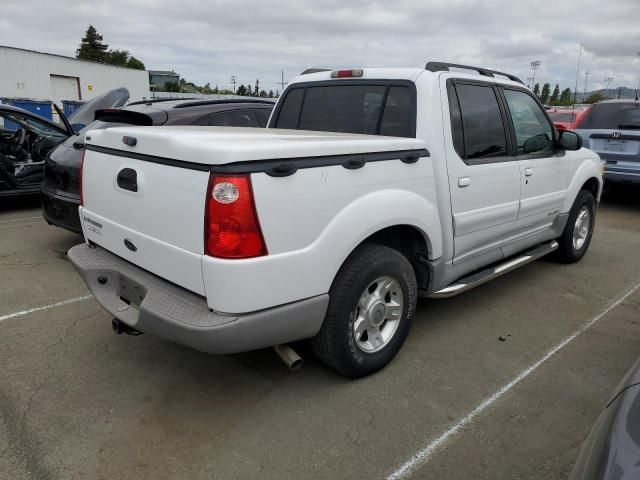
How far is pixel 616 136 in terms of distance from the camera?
7934 mm

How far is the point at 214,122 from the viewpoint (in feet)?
18.7

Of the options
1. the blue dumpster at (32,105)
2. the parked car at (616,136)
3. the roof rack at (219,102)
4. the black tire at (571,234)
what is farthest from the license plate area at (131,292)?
the blue dumpster at (32,105)

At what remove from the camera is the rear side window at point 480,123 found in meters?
3.55

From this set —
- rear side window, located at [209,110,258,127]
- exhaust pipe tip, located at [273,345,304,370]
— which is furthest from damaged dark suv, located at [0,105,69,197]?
exhaust pipe tip, located at [273,345,304,370]

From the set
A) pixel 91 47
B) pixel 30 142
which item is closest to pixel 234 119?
pixel 30 142

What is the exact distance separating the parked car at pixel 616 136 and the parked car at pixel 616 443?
7451 millimetres

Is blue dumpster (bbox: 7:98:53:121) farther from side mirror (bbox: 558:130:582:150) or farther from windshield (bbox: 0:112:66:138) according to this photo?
side mirror (bbox: 558:130:582:150)

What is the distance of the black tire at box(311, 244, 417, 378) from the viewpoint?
2.72m

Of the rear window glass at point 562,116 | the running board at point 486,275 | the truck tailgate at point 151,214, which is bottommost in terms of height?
the running board at point 486,275

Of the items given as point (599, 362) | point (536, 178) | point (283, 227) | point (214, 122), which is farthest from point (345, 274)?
point (214, 122)

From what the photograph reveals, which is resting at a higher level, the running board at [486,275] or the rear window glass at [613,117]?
the rear window glass at [613,117]

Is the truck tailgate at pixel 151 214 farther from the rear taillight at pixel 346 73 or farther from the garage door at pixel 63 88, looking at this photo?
the garage door at pixel 63 88

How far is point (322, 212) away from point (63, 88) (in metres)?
42.0

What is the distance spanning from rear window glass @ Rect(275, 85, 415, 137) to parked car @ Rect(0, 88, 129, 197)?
3422 millimetres
